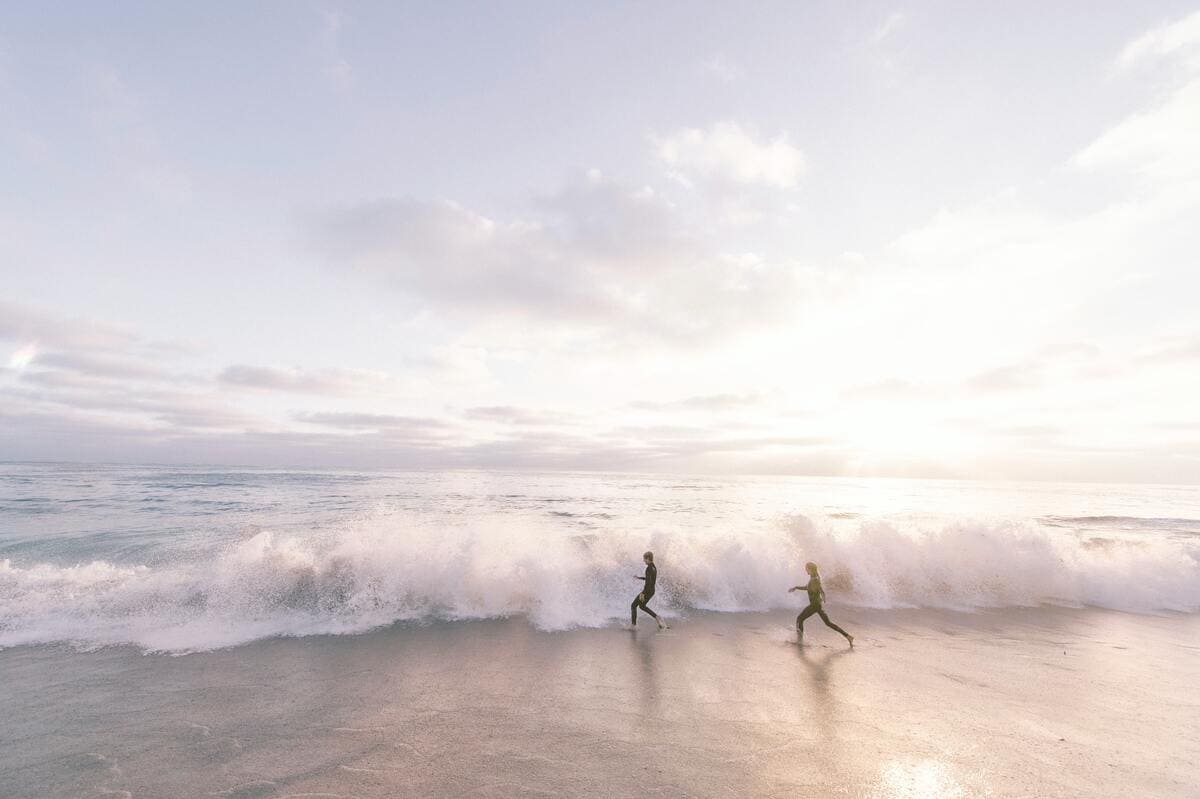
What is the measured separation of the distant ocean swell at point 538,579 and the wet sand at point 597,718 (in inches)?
62.3

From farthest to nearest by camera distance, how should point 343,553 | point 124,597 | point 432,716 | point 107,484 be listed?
point 107,484 < point 343,553 < point 124,597 < point 432,716

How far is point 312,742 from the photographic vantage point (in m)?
7.43

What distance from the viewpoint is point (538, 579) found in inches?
625

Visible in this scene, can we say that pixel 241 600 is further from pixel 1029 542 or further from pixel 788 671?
pixel 1029 542

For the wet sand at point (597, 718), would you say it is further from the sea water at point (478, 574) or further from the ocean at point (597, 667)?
the sea water at point (478, 574)

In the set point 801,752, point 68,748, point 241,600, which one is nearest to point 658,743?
point 801,752

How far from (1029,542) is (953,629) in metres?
9.69

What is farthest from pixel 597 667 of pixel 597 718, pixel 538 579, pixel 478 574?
pixel 478 574

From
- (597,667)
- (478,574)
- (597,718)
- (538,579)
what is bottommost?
(597,667)

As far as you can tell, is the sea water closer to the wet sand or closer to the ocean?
the ocean

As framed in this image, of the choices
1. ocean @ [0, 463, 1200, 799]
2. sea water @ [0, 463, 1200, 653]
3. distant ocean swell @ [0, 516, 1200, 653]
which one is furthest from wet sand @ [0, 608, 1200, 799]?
sea water @ [0, 463, 1200, 653]

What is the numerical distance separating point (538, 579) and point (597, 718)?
781 centimetres

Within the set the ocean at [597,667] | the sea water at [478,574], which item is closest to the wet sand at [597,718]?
the ocean at [597,667]

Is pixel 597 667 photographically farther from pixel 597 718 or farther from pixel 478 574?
pixel 478 574
